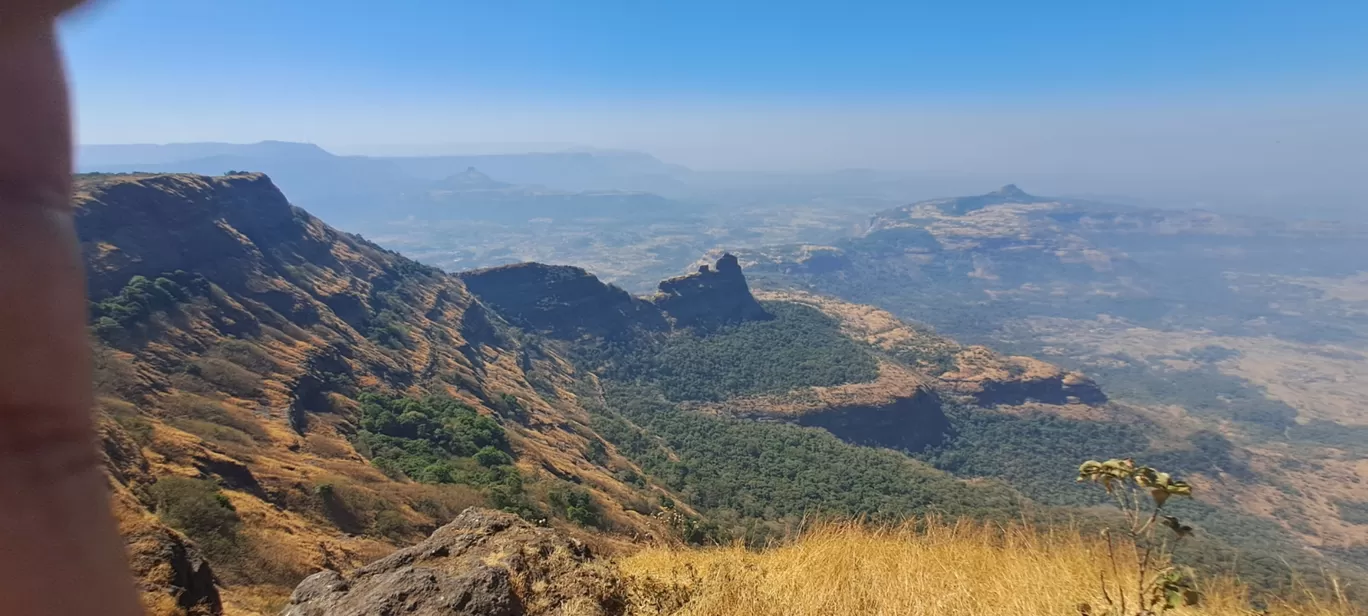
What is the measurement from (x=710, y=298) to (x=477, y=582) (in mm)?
87206

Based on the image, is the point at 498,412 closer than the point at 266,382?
No

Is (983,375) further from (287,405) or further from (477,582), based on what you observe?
(477,582)

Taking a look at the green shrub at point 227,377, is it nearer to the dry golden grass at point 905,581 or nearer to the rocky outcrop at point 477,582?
the rocky outcrop at point 477,582

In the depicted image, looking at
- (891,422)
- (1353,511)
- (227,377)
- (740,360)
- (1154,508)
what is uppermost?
(1154,508)

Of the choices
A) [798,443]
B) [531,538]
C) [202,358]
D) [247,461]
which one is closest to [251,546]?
[247,461]

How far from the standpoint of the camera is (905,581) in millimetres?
4539

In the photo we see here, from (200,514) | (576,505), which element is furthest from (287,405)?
(200,514)

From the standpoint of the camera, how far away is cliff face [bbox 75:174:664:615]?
42.3 ft

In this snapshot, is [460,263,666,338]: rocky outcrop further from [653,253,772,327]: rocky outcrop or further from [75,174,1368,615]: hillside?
[653,253,772,327]: rocky outcrop

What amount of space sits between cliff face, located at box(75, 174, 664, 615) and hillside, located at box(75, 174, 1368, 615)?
13 centimetres

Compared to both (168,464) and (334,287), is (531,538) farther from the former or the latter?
(334,287)

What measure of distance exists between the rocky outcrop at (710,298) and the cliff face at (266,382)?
25.4 metres

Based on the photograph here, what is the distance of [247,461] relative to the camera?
64.8ft

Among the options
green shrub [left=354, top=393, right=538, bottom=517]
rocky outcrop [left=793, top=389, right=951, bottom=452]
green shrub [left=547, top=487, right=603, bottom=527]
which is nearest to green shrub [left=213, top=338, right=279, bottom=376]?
green shrub [left=354, top=393, right=538, bottom=517]
